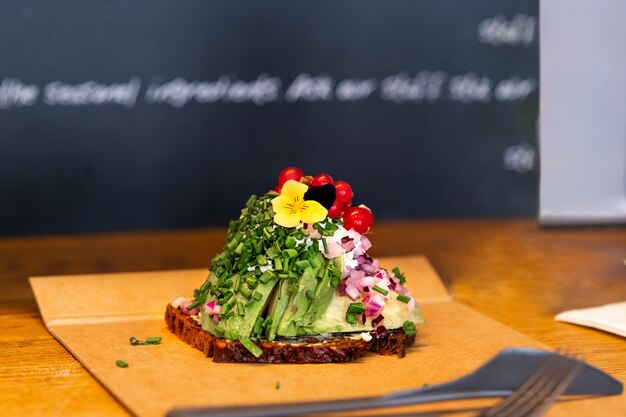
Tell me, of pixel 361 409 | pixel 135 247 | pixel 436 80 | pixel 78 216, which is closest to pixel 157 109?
→ pixel 78 216

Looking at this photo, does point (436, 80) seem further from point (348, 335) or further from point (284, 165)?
point (348, 335)

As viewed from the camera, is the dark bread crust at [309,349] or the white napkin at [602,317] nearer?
the dark bread crust at [309,349]

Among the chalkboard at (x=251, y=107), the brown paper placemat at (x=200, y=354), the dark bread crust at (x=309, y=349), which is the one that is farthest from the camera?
the chalkboard at (x=251, y=107)

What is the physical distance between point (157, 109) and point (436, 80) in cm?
120

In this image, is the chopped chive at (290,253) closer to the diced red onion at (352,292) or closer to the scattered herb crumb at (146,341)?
the diced red onion at (352,292)

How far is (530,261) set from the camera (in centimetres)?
312

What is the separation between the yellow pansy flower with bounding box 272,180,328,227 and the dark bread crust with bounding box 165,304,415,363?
0.24m

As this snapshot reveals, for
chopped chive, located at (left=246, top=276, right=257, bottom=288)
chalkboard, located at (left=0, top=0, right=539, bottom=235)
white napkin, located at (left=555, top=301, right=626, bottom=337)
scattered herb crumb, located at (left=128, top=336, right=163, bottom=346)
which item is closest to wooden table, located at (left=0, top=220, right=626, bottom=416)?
white napkin, located at (left=555, top=301, right=626, bottom=337)

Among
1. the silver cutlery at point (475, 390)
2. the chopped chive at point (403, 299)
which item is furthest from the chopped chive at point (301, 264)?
the silver cutlery at point (475, 390)

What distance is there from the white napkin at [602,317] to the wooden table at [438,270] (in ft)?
0.06

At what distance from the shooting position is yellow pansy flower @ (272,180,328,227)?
2.07 m

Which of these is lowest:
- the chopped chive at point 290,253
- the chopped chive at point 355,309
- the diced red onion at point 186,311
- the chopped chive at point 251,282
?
the diced red onion at point 186,311

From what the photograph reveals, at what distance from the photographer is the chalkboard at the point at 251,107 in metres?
4.09

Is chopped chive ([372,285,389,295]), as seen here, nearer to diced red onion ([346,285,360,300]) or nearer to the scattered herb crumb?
diced red onion ([346,285,360,300])
